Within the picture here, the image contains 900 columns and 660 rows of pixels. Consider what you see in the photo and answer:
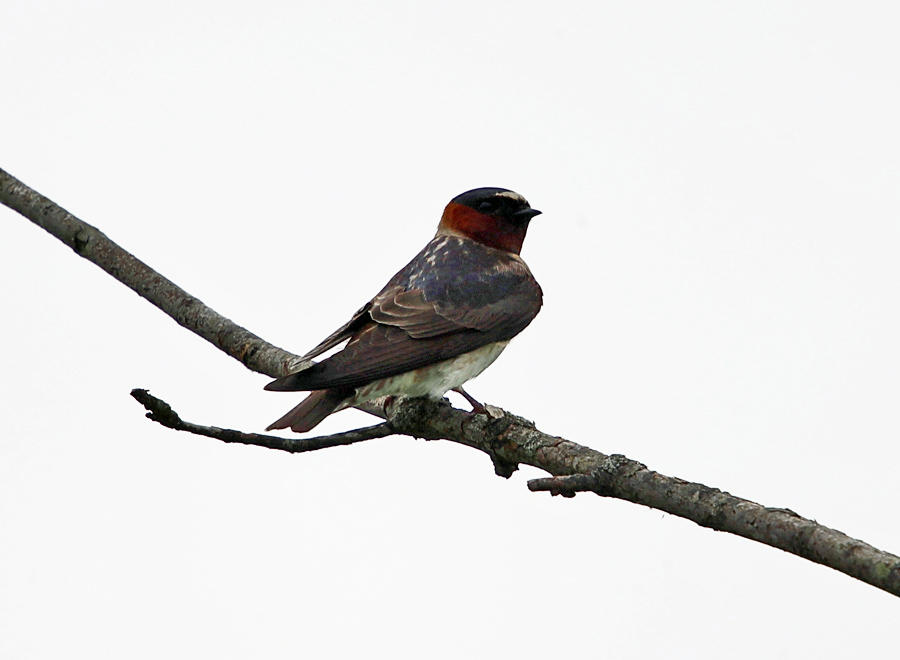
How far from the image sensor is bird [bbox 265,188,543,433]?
657cm

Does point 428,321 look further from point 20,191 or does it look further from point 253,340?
point 20,191

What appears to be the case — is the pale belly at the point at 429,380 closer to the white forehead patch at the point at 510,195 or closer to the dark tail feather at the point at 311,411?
the dark tail feather at the point at 311,411

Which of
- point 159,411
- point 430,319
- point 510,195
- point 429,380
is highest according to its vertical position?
point 510,195

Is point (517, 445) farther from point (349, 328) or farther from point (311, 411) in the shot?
point (349, 328)

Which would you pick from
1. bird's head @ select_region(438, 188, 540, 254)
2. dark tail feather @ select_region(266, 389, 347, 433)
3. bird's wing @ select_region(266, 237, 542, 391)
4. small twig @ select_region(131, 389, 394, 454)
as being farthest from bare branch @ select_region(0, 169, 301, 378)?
bird's head @ select_region(438, 188, 540, 254)

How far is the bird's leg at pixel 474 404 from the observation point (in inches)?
253

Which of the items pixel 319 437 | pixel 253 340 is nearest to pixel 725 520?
pixel 319 437

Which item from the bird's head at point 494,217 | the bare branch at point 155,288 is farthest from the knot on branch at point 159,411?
the bird's head at point 494,217

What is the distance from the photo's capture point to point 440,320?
7582 millimetres

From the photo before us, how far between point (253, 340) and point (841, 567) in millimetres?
3792

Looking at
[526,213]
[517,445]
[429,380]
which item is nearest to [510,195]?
[526,213]

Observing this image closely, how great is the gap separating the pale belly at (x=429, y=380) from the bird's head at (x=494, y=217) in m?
1.55

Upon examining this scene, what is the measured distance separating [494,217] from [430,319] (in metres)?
1.67

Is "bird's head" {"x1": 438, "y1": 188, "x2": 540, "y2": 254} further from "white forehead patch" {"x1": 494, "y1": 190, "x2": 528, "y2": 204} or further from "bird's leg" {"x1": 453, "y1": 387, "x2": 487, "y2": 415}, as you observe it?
"bird's leg" {"x1": 453, "y1": 387, "x2": 487, "y2": 415}
